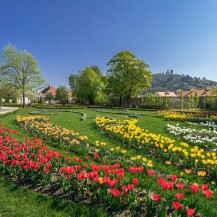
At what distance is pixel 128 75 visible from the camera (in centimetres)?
5347

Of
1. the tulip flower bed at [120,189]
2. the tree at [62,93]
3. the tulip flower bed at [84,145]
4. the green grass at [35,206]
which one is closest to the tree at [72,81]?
the tree at [62,93]

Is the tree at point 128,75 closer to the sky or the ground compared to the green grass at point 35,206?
closer to the sky

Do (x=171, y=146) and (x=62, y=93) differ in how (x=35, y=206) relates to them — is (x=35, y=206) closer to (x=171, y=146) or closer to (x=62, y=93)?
(x=171, y=146)

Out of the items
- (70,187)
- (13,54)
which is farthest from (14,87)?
(70,187)

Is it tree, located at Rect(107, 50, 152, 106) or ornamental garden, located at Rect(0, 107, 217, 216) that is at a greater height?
tree, located at Rect(107, 50, 152, 106)

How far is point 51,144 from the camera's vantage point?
11.7m

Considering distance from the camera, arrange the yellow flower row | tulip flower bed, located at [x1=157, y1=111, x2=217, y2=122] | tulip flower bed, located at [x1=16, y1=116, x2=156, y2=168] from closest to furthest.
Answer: the yellow flower row, tulip flower bed, located at [x1=16, y1=116, x2=156, y2=168], tulip flower bed, located at [x1=157, y1=111, x2=217, y2=122]

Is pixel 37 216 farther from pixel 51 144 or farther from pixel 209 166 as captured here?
pixel 51 144

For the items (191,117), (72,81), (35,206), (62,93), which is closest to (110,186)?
(35,206)

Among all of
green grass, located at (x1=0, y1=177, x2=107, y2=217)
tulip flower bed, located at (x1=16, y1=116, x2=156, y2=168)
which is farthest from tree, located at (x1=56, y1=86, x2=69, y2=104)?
green grass, located at (x1=0, y1=177, x2=107, y2=217)

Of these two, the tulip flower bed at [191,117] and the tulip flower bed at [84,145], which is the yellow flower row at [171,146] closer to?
the tulip flower bed at [84,145]

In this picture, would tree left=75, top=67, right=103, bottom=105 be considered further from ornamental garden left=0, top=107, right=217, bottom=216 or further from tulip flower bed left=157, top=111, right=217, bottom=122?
ornamental garden left=0, top=107, right=217, bottom=216

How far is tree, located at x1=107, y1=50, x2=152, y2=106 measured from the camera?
175 feet

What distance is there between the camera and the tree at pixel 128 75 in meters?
53.3
